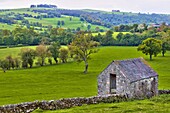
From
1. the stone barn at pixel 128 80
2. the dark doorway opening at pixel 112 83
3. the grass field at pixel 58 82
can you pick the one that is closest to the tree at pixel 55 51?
the grass field at pixel 58 82

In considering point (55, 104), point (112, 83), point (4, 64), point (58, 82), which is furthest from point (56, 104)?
point (4, 64)

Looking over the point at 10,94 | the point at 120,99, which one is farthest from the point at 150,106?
the point at 10,94

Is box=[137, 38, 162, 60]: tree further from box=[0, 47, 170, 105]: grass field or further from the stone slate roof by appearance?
the stone slate roof

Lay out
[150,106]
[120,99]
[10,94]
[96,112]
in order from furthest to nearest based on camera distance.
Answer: [10,94] → [120,99] → [150,106] → [96,112]

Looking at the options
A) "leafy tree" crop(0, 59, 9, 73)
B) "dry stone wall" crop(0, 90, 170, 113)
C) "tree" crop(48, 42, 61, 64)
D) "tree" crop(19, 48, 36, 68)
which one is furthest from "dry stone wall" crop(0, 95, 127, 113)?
"tree" crop(48, 42, 61, 64)

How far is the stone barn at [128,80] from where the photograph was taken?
34.9 meters

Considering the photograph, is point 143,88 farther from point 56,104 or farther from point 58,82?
point 58,82

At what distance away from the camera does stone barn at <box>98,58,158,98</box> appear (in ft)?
115

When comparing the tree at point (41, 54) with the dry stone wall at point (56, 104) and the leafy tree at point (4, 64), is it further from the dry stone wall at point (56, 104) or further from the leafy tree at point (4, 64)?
the dry stone wall at point (56, 104)

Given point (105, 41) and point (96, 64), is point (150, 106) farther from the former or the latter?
point (105, 41)

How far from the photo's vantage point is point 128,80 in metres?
34.7

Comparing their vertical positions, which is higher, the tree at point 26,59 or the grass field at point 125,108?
the grass field at point 125,108

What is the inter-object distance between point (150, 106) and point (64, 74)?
69.2 metres

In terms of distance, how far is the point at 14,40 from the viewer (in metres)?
181
